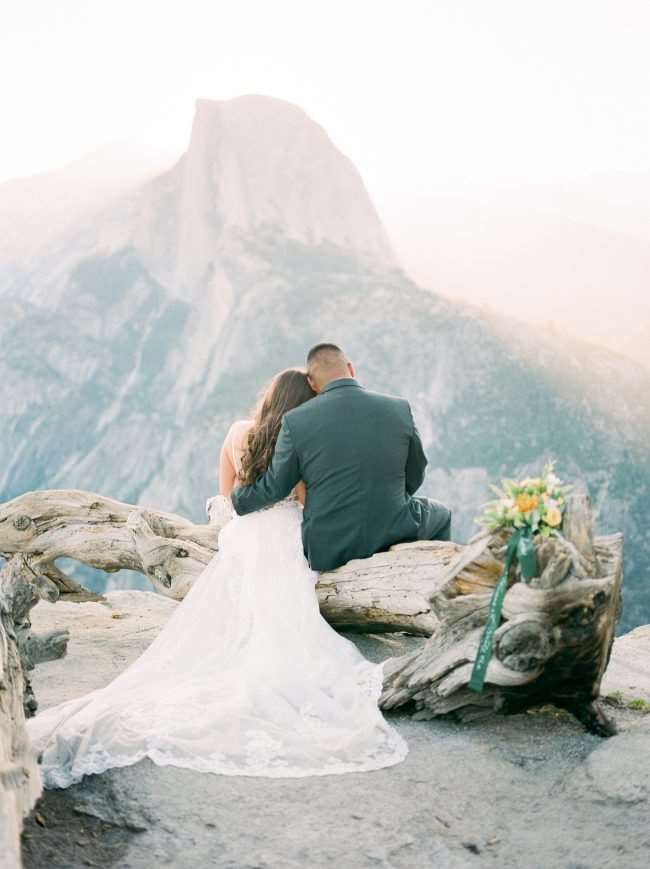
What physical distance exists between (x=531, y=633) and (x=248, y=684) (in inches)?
62.1

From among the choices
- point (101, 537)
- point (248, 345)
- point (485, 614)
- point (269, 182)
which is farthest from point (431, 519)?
point (269, 182)

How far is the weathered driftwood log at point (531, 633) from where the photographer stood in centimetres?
415

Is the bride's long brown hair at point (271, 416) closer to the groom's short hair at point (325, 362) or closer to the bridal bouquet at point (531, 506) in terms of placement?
the groom's short hair at point (325, 362)

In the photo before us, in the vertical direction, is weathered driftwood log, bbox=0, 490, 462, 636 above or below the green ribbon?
below

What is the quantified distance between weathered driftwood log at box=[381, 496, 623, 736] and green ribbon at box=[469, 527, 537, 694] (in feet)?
0.13

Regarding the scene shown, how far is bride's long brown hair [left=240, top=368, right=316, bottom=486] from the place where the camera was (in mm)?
6016

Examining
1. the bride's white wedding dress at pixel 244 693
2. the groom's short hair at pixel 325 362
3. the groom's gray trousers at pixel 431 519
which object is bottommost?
the bride's white wedding dress at pixel 244 693

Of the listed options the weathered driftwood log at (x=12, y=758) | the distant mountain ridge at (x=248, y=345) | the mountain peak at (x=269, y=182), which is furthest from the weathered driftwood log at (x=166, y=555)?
the mountain peak at (x=269, y=182)

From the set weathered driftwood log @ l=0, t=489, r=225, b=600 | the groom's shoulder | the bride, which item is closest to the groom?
the groom's shoulder

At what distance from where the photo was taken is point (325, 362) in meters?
5.85

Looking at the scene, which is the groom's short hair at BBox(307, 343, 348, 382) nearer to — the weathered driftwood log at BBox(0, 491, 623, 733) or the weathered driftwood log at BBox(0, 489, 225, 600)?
the weathered driftwood log at BBox(0, 491, 623, 733)

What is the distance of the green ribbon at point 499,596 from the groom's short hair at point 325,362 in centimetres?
203

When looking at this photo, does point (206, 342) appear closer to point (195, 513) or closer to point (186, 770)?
point (195, 513)

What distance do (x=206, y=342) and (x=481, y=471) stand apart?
1175 inches
